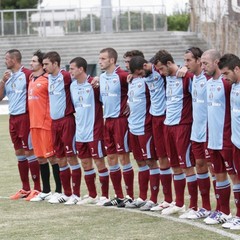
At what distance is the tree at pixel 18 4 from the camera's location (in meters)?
71.8

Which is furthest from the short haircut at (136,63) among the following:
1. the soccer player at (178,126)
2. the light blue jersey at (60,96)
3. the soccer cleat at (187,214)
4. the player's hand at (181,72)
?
the soccer cleat at (187,214)

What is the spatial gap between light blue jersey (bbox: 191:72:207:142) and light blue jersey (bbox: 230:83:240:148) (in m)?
0.82

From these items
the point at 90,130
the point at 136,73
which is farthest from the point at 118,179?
the point at 136,73

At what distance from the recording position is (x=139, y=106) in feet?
39.8

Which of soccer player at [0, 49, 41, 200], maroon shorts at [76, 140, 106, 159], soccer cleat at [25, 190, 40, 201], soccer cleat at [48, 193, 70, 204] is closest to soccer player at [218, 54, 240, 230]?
maroon shorts at [76, 140, 106, 159]

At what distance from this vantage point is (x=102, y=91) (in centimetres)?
1245

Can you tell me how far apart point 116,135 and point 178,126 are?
123cm

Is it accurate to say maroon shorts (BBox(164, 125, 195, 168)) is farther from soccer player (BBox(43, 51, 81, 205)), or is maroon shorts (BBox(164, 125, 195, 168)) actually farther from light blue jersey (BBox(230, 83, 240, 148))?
soccer player (BBox(43, 51, 81, 205))

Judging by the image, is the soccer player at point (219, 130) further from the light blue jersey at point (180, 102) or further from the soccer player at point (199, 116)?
the light blue jersey at point (180, 102)

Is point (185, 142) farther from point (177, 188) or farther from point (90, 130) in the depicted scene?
point (90, 130)

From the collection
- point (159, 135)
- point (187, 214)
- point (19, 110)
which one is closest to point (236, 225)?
point (187, 214)

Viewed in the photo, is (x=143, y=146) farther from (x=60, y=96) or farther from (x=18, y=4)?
(x=18, y=4)

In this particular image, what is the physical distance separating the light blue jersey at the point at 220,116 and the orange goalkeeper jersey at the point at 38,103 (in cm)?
359

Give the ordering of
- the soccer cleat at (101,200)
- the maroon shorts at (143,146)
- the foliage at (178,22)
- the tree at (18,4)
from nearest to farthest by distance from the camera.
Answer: the maroon shorts at (143,146) → the soccer cleat at (101,200) → the tree at (18,4) → the foliage at (178,22)
